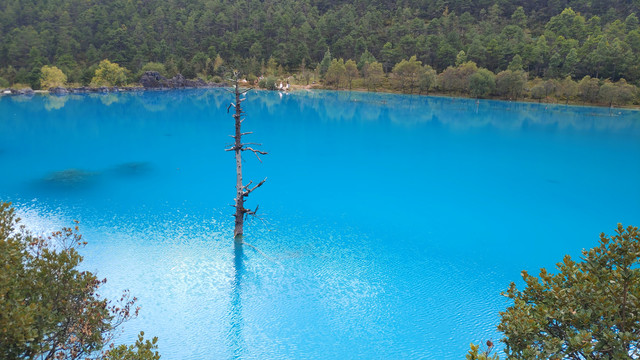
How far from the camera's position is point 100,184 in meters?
27.9

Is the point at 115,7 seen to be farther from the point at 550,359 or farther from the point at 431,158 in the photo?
the point at 550,359

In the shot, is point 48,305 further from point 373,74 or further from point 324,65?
point 324,65

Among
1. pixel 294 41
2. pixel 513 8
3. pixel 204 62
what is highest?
pixel 513 8

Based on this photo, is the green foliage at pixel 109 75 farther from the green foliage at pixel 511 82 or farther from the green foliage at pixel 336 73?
the green foliage at pixel 511 82

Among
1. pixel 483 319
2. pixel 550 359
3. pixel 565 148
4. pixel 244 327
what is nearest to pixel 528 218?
pixel 483 319

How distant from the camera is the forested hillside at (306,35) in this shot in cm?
10119

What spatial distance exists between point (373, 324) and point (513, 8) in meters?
168

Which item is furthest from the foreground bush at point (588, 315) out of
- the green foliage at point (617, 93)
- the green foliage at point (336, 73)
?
the green foliage at point (336, 73)

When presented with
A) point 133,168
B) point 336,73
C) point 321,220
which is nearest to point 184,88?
point 336,73

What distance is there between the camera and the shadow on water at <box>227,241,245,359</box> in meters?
12.4

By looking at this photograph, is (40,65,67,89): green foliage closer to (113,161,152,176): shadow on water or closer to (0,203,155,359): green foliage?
(113,161,152,176): shadow on water

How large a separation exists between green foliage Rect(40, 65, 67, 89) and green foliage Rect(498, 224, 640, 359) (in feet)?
364

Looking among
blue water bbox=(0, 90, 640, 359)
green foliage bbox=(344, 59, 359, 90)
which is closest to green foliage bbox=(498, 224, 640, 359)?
blue water bbox=(0, 90, 640, 359)

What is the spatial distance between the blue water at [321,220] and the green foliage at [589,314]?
7.35 meters
